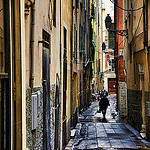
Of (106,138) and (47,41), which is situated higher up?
(47,41)

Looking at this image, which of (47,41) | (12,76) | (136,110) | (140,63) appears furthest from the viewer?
(136,110)

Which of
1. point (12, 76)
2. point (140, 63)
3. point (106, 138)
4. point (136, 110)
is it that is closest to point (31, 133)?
point (12, 76)

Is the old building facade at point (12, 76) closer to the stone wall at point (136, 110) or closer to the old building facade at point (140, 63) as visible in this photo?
the old building facade at point (140, 63)

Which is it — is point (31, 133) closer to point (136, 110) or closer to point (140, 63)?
point (140, 63)

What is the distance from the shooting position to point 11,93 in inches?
171

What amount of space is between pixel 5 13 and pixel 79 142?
9437 mm

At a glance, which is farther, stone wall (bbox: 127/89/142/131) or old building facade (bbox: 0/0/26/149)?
stone wall (bbox: 127/89/142/131)

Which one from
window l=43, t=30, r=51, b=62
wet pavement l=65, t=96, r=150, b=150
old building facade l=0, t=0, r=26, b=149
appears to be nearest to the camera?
old building facade l=0, t=0, r=26, b=149

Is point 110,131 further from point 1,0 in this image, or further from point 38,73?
point 1,0

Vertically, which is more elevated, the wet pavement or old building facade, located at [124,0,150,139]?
old building facade, located at [124,0,150,139]

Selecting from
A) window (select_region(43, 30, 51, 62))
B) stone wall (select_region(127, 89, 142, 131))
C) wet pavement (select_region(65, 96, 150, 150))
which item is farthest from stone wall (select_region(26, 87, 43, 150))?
stone wall (select_region(127, 89, 142, 131))

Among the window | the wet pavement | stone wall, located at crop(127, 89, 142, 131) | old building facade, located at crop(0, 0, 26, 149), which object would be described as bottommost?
the wet pavement

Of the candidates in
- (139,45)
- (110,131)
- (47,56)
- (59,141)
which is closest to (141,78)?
(139,45)

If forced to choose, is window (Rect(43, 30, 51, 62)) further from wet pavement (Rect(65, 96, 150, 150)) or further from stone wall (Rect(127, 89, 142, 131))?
stone wall (Rect(127, 89, 142, 131))
